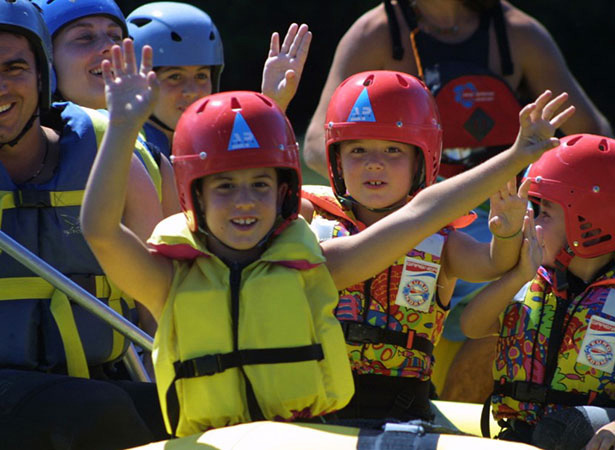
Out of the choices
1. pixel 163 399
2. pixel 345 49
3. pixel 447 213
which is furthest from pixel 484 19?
pixel 163 399

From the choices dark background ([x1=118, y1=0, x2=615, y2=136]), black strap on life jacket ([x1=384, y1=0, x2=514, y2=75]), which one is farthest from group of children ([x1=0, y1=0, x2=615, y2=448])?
dark background ([x1=118, y1=0, x2=615, y2=136])

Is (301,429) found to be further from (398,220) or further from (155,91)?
(155,91)

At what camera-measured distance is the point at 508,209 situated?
373cm

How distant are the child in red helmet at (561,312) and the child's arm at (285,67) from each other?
0.92m

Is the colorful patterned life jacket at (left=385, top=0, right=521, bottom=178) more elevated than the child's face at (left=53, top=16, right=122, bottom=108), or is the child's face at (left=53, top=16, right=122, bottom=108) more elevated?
the child's face at (left=53, top=16, right=122, bottom=108)

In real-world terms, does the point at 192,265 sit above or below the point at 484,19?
below

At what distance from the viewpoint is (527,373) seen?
163 inches

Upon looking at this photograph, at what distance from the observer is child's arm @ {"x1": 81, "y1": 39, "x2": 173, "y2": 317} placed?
10.3 ft

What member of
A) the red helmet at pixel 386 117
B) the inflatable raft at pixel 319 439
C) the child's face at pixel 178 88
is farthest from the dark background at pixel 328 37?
the inflatable raft at pixel 319 439

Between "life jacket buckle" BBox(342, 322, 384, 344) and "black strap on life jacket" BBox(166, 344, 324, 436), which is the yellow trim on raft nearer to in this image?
"black strap on life jacket" BBox(166, 344, 324, 436)

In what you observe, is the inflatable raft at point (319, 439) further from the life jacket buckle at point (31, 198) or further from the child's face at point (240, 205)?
the life jacket buckle at point (31, 198)

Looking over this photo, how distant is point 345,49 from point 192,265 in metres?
2.85

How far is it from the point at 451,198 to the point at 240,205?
0.59 m

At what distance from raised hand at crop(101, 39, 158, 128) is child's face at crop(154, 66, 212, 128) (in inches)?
100.0
